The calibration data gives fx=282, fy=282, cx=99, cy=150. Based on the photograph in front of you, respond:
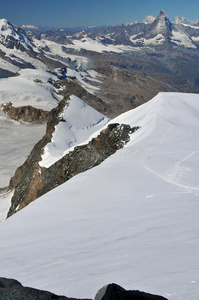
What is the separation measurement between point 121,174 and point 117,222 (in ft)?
14.2

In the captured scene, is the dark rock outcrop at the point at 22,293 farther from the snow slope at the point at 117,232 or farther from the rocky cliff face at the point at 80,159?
the rocky cliff face at the point at 80,159

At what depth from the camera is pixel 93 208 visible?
376 inches

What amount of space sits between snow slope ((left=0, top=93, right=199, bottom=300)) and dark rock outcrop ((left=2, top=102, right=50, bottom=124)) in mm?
78195

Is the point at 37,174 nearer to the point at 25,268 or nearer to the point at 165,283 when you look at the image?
the point at 25,268

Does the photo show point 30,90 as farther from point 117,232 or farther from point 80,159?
point 117,232

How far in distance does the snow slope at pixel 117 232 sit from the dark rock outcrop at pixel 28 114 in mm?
78195

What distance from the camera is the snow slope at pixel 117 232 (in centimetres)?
524

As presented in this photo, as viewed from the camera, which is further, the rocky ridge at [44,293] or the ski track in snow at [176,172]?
the ski track in snow at [176,172]

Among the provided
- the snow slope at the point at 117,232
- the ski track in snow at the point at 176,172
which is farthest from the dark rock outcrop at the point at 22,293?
the ski track in snow at the point at 176,172

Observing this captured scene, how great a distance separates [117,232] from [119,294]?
11.0 feet

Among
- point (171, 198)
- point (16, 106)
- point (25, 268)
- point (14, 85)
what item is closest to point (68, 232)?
A: point (25, 268)

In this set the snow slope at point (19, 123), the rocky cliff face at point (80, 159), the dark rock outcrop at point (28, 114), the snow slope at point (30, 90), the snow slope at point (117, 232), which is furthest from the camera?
the snow slope at point (30, 90)

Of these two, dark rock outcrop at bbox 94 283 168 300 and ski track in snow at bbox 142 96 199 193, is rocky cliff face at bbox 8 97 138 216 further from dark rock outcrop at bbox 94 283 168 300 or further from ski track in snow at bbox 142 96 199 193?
dark rock outcrop at bbox 94 283 168 300

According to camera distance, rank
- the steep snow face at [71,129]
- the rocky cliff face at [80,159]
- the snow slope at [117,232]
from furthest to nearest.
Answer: the steep snow face at [71,129] → the rocky cliff face at [80,159] → the snow slope at [117,232]
